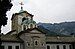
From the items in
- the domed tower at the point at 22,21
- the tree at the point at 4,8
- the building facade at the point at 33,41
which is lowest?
the building facade at the point at 33,41

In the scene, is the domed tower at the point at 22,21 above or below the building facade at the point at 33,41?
above

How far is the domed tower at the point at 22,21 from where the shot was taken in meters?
47.3

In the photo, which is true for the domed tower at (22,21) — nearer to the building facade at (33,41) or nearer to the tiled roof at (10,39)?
the building facade at (33,41)

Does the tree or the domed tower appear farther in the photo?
the domed tower

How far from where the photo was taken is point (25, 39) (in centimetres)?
4094

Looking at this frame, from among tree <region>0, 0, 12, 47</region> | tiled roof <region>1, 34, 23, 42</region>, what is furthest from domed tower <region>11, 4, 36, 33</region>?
tree <region>0, 0, 12, 47</region>

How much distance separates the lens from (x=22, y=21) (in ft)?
159

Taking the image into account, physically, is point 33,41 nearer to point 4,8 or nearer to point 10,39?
point 10,39

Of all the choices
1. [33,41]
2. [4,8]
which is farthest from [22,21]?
[4,8]

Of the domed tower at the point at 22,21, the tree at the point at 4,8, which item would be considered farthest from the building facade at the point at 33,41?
the tree at the point at 4,8

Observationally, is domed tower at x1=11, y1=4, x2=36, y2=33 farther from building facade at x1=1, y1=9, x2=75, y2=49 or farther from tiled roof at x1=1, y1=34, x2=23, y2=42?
tiled roof at x1=1, y1=34, x2=23, y2=42

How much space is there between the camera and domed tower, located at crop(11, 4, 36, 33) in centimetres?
4734

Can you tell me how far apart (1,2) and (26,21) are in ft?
77.7

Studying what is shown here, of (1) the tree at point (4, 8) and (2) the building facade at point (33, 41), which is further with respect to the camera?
(2) the building facade at point (33, 41)
